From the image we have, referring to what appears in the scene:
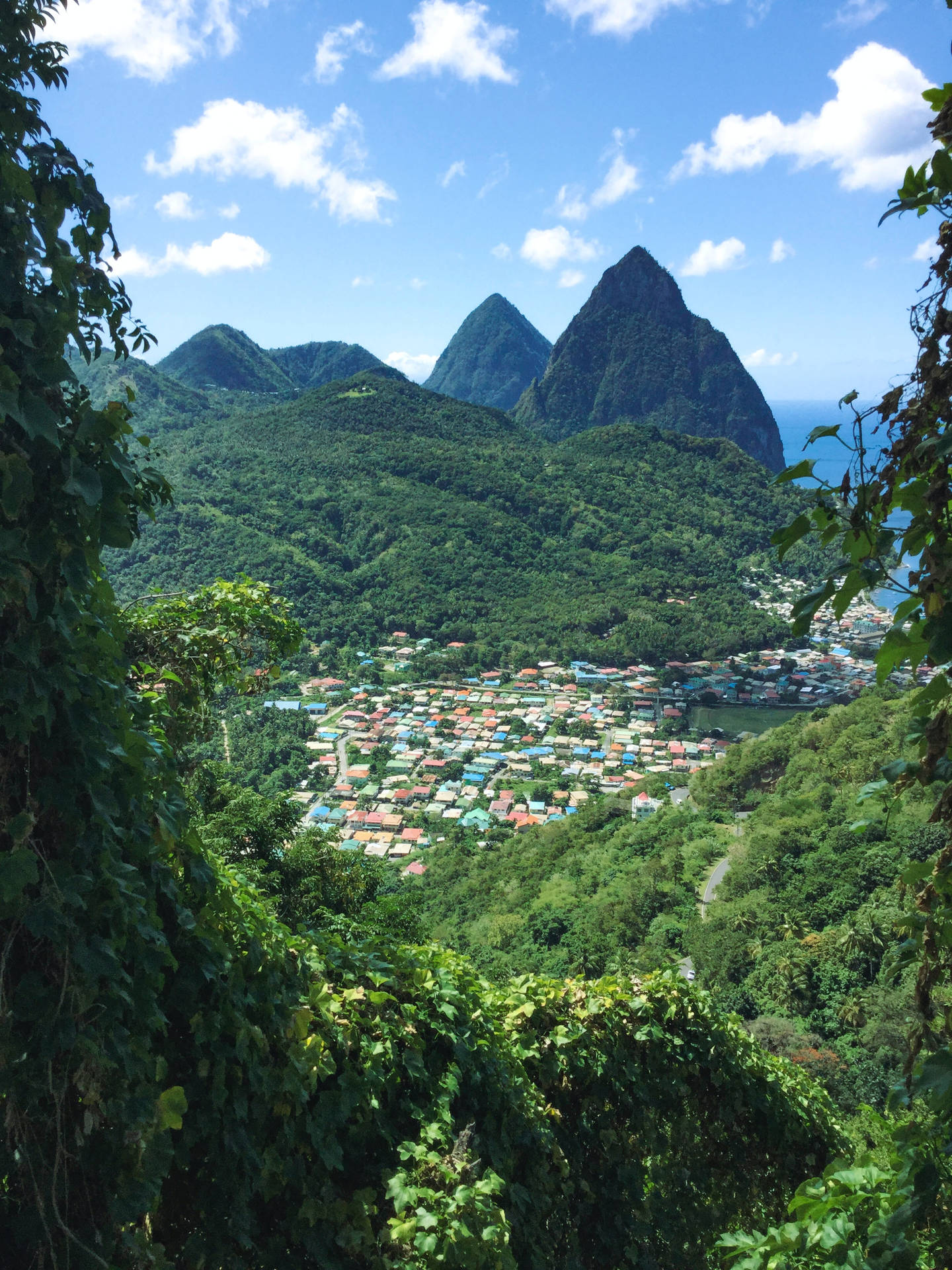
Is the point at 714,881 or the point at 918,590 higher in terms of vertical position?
the point at 918,590

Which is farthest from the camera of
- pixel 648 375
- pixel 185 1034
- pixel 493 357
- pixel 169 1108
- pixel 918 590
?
pixel 493 357

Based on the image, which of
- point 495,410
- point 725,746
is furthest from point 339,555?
point 495,410

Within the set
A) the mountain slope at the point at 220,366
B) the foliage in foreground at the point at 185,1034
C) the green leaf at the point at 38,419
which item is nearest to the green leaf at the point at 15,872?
the foliage in foreground at the point at 185,1034

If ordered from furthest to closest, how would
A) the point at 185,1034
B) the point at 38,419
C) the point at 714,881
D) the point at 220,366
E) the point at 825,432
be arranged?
1. the point at 220,366
2. the point at 714,881
3. the point at 185,1034
4. the point at 38,419
5. the point at 825,432

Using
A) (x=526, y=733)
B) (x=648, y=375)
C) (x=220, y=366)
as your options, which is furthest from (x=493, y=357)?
(x=526, y=733)

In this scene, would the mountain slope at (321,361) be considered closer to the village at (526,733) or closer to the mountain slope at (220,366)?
the mountain slope at (220,366)

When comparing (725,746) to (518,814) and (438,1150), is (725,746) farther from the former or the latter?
(438,1150)

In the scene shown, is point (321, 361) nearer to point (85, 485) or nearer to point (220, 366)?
point (220, 366)
